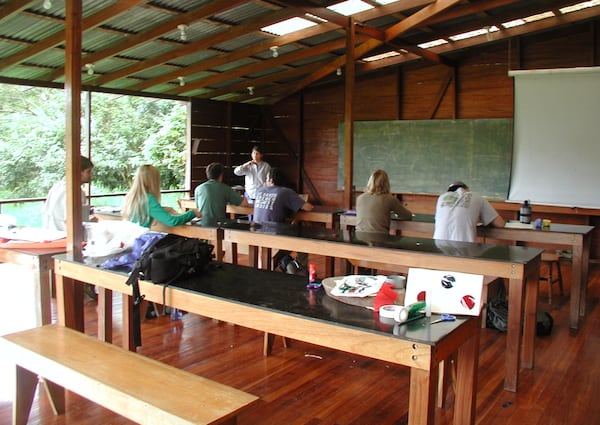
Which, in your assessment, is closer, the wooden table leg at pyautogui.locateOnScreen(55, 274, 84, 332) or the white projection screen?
the wooden table leg at pyautogui.locateOnScreen(55, 274, 84, 332)

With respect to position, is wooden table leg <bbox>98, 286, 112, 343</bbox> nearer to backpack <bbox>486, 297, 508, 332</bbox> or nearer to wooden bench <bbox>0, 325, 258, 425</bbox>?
wooden bench <bbox>0, 325, 258, 425</bbox>

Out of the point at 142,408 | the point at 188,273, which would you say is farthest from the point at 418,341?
the point at 188,273

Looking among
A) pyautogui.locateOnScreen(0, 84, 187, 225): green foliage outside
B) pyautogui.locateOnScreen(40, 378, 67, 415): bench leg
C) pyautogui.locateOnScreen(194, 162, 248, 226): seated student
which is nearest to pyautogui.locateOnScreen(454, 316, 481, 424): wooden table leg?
pyautogui.locateOnScreen(40, 378, 67, 415): bench leg

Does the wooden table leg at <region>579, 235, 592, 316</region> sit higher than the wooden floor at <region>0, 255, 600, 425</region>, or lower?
higher

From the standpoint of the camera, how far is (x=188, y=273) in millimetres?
2904

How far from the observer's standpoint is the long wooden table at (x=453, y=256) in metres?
3.37

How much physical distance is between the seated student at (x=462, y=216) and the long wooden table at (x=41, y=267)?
285cm

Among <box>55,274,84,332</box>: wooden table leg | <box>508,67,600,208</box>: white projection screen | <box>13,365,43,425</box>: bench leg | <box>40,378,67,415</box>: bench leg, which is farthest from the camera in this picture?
<box>508,67,600,208</box>: white projection screen

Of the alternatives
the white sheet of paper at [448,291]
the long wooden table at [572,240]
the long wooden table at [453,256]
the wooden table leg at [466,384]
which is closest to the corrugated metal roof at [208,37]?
the long wooden table at [453,256]

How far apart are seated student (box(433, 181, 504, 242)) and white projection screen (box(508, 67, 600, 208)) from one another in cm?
336

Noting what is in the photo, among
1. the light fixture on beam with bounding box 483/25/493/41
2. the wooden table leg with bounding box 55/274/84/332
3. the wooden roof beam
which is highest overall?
the light fixture on beam with bounding box 483/25/493/41

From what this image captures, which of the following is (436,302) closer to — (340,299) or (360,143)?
(340,299)

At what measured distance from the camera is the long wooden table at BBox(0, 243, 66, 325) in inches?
129

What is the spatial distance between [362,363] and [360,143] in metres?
6.17
